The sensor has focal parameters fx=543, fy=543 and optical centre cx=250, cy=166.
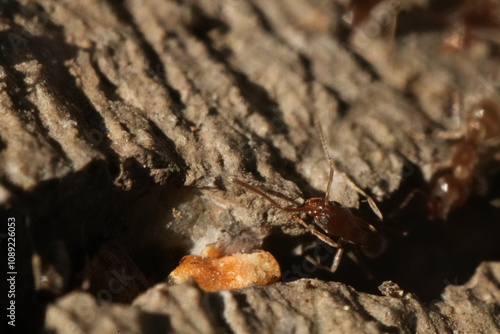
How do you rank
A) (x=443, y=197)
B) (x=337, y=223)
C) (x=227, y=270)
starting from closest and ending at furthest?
(x=227, y=270), (x=337, y=223), (x=443, y=197)

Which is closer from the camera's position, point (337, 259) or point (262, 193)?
point (262, 193)

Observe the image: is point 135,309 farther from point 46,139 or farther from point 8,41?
point 8,41

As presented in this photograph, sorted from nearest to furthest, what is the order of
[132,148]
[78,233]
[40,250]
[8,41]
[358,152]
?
[40,250], [78,233], [132,148], [8,41], [358,152]

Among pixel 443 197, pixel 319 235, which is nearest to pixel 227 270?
pixel 319 235

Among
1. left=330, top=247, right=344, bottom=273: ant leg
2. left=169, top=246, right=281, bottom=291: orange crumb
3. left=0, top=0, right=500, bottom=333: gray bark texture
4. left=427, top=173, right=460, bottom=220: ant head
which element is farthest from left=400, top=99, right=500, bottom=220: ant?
left=169, top=246, right=281, bottom=291: orange crumb

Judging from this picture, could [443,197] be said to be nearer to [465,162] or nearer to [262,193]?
[465,162]

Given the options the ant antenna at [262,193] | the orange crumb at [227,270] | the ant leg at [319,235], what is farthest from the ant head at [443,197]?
the orange crumb at [227,270]

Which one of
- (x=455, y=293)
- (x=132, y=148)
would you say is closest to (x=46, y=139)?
(x=132, y=148)
